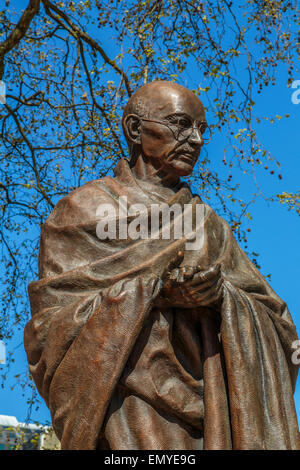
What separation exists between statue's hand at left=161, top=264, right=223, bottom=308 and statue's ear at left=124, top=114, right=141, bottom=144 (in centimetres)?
127

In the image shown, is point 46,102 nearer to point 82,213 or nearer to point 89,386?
point 82,213

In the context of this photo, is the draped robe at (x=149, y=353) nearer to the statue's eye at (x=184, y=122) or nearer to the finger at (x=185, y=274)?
the finger at (x=185, y=274)

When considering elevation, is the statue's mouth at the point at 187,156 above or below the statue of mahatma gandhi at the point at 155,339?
above

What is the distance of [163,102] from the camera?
5.11m

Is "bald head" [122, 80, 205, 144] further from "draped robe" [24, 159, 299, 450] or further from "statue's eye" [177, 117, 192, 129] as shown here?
"draped robe" [24, 159, 299, 450]

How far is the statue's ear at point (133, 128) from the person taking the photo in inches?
205

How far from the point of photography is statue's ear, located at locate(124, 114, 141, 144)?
522 centimetres

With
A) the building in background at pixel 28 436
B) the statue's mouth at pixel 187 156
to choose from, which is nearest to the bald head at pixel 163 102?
the statue's mouth at pixel 187 156

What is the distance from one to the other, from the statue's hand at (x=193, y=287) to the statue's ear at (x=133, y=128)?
127 cm

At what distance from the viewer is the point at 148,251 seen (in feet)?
14.9

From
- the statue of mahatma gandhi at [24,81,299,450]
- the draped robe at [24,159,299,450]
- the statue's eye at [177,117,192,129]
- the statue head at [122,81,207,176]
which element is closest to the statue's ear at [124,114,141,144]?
the statue head at [122,81,207,176]

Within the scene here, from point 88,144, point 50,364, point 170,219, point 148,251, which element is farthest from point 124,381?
point 88,144

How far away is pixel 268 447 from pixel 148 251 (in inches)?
49.8

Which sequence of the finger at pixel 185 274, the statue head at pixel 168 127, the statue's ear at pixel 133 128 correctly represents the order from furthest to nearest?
the statue's ear at pixel 133 128 < the statue head at pixel 168 127 < the finger at pixel 185 274
